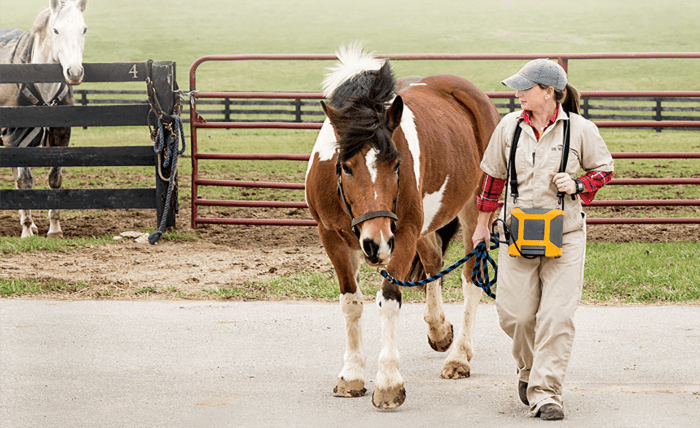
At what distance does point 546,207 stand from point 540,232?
15 centimetres

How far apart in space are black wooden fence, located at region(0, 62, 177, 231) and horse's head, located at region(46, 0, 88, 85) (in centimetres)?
28

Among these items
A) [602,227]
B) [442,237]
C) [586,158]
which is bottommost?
[602,227]

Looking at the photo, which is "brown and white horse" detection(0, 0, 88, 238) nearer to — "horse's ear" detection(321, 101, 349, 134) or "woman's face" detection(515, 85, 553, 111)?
"horse's ear" detection(321, 101, 349, 134)

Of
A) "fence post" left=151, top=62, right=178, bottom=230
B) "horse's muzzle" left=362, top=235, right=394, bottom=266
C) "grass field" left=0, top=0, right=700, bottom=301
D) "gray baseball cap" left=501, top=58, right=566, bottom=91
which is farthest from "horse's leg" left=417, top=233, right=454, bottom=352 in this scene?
"grass field" left=0, top=0, right=700, bottom=301

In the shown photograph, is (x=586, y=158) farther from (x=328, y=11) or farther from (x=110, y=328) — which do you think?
(x=328, y=11)

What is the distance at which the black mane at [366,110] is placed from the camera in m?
3.66

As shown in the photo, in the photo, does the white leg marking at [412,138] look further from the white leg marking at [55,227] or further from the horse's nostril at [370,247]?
the white leg marking at [55,227]

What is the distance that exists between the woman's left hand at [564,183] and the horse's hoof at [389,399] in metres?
1.26

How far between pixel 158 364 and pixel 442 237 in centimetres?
224

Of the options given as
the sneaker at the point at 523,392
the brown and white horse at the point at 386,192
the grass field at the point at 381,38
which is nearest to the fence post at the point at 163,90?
the brown and white horse at the point at 386,192

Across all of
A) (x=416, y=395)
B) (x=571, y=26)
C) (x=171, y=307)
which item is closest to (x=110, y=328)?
(x=171, y=307)

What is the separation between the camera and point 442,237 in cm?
Result: 562

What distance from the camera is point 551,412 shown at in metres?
3.60

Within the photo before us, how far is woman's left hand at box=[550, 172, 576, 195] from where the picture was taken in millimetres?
3619
